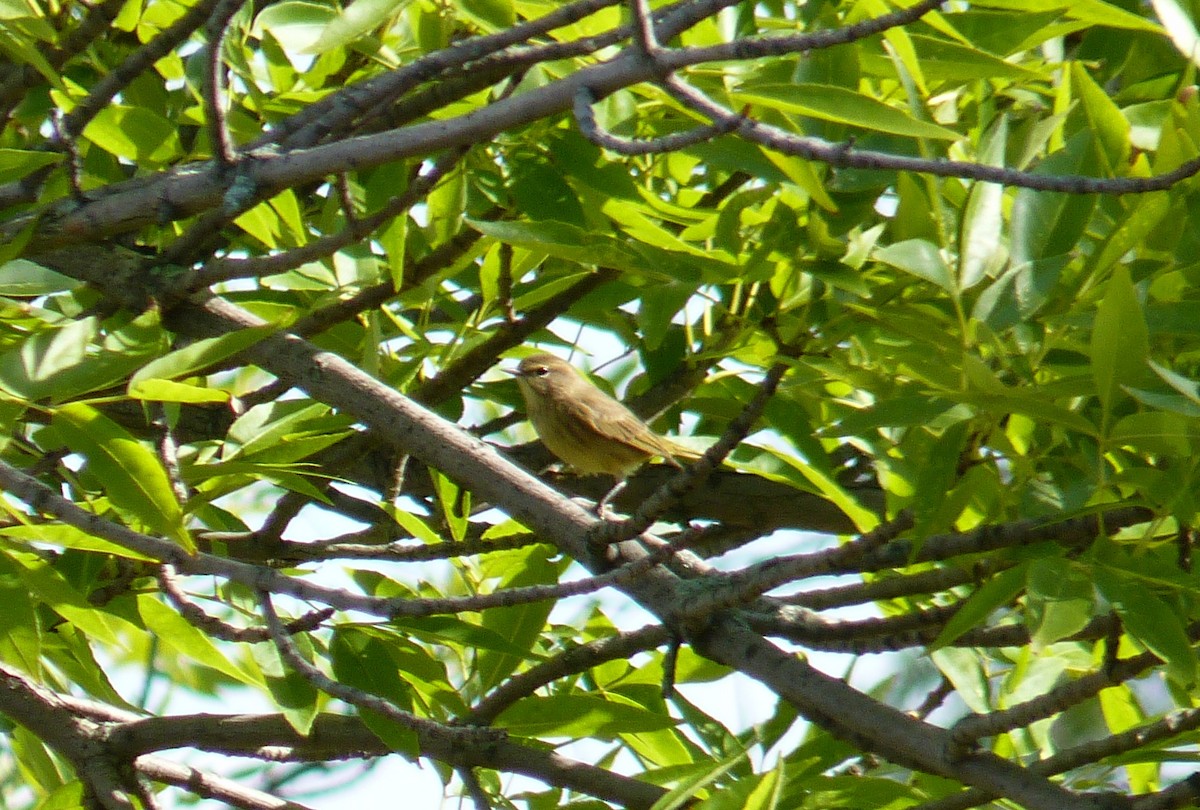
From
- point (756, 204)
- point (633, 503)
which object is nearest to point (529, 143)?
point (756, 204)

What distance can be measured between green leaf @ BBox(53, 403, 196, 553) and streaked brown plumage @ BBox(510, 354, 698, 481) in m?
2.06

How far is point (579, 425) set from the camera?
5219mm

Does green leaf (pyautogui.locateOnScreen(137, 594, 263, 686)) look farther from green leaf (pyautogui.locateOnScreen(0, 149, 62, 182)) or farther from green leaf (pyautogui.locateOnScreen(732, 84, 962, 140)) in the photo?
green leaf (pyautogui.locateOnScreen(732, 84, 962, 140))

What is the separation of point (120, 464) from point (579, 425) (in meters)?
2.68

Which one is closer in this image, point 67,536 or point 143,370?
point 143,370

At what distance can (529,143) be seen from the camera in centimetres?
329

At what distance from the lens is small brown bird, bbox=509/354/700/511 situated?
4820 millimetres

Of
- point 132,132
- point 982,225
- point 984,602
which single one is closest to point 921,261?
point 982,225

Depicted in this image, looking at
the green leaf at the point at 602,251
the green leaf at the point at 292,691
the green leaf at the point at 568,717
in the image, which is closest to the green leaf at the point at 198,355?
the green leaf at the point at 602,251

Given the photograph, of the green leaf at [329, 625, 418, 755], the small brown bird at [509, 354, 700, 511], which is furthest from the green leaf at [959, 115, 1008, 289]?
the small brown bird at [509, 354, 700, 511]

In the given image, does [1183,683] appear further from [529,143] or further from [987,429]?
[529,143]

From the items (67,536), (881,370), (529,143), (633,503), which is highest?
(529,143)

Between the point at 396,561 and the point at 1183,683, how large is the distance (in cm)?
199

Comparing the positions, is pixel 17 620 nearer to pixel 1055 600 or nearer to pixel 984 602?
pixel 984 602
